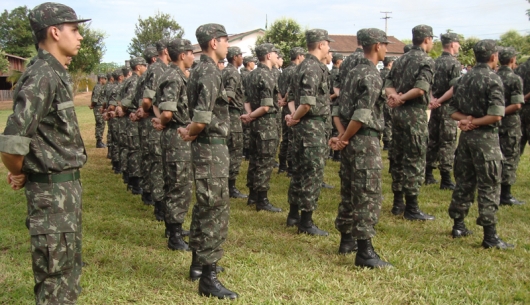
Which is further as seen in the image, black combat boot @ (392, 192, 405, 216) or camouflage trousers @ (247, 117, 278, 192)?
camouflage trousers @ (247, 117, 278, 192)

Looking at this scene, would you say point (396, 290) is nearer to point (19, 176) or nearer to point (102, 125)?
point (19, 176)

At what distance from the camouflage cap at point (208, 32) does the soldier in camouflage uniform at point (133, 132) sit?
12.9 feet

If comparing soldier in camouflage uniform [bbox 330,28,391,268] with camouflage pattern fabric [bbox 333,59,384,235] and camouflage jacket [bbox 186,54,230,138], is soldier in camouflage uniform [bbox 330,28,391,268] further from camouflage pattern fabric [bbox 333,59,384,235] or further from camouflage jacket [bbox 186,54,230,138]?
camouflage jacket [bbox 186,54,230,138]

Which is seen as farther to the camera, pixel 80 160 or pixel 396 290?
pixel 396 290

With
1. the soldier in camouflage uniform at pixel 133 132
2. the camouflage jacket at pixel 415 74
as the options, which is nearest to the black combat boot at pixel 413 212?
the camouflage jacket at pixel 415 74

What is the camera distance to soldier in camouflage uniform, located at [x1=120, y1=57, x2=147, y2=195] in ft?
25.7

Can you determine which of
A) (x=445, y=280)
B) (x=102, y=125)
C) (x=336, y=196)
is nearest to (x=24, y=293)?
(x=445, y=280)

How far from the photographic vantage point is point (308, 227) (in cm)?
574

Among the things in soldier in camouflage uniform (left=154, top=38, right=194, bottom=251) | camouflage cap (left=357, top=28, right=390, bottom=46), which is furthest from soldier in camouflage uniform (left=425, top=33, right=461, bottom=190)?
soldier in camouflage uniform (left=154, top=38, right=194, bottom=251)

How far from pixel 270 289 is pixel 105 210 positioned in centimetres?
388

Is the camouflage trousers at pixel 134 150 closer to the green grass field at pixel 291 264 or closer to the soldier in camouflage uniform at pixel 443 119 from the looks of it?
the green grass field at pixel 291 264

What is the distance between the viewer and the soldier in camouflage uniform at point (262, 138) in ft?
22.9

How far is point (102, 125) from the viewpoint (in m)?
14.4

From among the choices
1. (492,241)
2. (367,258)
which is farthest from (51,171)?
(492,241)
